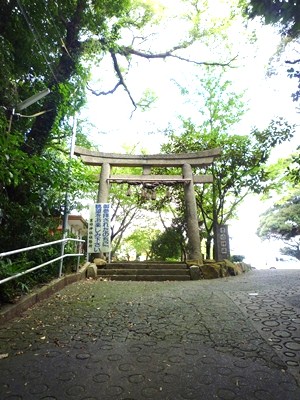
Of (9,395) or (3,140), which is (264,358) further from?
(3,140)

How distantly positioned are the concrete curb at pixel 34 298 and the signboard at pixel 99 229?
239cm

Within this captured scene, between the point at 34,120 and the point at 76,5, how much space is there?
3.59m

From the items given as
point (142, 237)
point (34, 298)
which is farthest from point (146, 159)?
point (142, 237)

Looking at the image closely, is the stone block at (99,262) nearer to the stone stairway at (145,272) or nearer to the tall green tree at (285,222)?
the stone stairway at (145,272)

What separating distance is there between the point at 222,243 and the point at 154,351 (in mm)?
9447

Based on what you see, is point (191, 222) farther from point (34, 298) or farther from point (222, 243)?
point (34, 298)

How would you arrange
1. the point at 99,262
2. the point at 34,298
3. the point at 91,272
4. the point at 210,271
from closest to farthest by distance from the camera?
the point at 34,298 → the point at 91,272 → the point at 210,271 → the point at 99,262

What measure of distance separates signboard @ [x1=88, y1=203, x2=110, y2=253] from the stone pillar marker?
3.53 meters

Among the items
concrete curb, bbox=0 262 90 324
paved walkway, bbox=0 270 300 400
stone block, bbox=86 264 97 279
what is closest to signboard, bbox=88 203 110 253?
stone block, bbox=86 264 97 279

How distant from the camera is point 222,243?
1163 cm

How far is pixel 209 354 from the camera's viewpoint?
2646 mm

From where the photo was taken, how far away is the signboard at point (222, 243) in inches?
452

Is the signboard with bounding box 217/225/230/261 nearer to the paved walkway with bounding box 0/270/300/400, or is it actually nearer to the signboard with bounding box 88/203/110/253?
the signboard with bounding box 88/203/110/253

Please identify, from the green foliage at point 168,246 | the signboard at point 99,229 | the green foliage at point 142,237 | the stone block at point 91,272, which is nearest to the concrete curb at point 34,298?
the stone block at point 91,272
